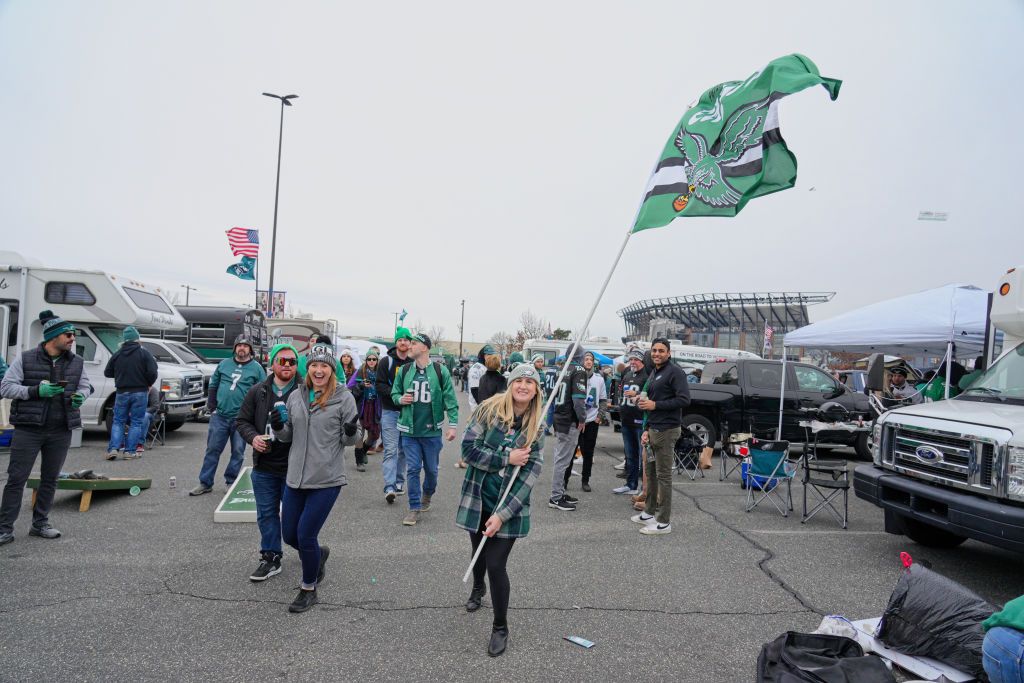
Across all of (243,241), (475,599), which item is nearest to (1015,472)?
(475,599)

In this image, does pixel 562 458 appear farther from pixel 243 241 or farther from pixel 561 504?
pixel 243 241

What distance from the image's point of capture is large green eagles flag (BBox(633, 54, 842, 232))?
5.36 meters

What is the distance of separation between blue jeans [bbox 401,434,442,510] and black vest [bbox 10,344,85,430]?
303cm

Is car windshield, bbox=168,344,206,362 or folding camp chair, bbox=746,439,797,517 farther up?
car windshield, bbox=168,344,206,362

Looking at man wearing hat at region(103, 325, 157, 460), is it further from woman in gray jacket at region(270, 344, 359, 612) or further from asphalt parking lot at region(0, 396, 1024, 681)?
woman in gray jacket at region(270, 344, 359, 612)

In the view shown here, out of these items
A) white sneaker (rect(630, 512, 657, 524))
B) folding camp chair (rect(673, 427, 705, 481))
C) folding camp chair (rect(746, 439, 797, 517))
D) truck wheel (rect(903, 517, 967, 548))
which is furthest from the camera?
folding camp chair (rect(673, 427, 705, 481))

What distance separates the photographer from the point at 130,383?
30.1 ft

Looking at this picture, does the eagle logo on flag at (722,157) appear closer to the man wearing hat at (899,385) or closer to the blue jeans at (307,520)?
the blue jeans at (307,520)

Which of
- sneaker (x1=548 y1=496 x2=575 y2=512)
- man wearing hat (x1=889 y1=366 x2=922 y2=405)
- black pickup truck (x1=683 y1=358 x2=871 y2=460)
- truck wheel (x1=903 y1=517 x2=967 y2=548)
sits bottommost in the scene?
sneaker (x1=548 y1=496 x2=575 y2=512)

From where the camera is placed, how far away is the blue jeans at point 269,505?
4.38m

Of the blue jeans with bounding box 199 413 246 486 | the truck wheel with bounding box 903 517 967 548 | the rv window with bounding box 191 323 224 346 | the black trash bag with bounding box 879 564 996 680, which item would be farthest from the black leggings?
the rv window with bounding box 191 323 224 346

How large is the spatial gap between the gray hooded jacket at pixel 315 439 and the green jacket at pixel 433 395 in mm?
1993

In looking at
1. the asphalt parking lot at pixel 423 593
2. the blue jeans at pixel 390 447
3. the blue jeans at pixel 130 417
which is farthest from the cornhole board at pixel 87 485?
the blue jeans at pixel 130 417

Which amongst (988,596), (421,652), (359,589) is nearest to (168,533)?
(359,589)
